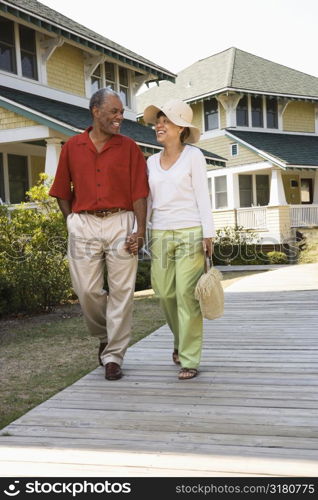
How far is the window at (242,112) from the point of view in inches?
997

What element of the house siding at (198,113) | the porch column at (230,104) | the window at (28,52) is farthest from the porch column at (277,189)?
the window at (28,52)

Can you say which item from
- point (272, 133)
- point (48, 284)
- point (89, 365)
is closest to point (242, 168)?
point (272, 133)

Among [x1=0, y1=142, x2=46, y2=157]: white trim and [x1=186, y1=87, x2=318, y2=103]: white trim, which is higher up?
[x1=186, y1=87, x2=318, y2=103]: white trim

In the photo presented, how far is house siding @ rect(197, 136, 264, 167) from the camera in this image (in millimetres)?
23956

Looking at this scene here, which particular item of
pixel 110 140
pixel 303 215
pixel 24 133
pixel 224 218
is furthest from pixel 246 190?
pixel 110 140

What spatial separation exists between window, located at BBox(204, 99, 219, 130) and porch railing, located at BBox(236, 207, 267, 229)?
448 cm

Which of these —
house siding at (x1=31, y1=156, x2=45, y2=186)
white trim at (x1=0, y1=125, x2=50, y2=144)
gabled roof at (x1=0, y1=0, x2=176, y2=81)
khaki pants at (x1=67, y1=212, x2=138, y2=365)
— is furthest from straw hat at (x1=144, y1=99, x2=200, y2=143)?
house siding at (x1=31, y1=156, x2=45, y2=186)

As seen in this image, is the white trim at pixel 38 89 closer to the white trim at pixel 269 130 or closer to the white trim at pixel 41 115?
the white trim at pixel 41 115

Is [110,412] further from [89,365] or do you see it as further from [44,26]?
[44,26]

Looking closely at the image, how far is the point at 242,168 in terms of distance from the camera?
79.5ft

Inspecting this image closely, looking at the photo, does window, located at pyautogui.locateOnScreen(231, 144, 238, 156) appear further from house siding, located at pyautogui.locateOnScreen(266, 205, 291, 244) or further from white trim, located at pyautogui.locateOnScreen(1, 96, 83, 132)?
white trim, located at pyautogui.locateOnScreen(1, 96, 83, 132)

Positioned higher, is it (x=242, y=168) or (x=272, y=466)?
(x=242, y=168)

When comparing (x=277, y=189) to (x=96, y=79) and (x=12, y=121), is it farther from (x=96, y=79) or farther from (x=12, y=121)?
(x=12, y=121)
